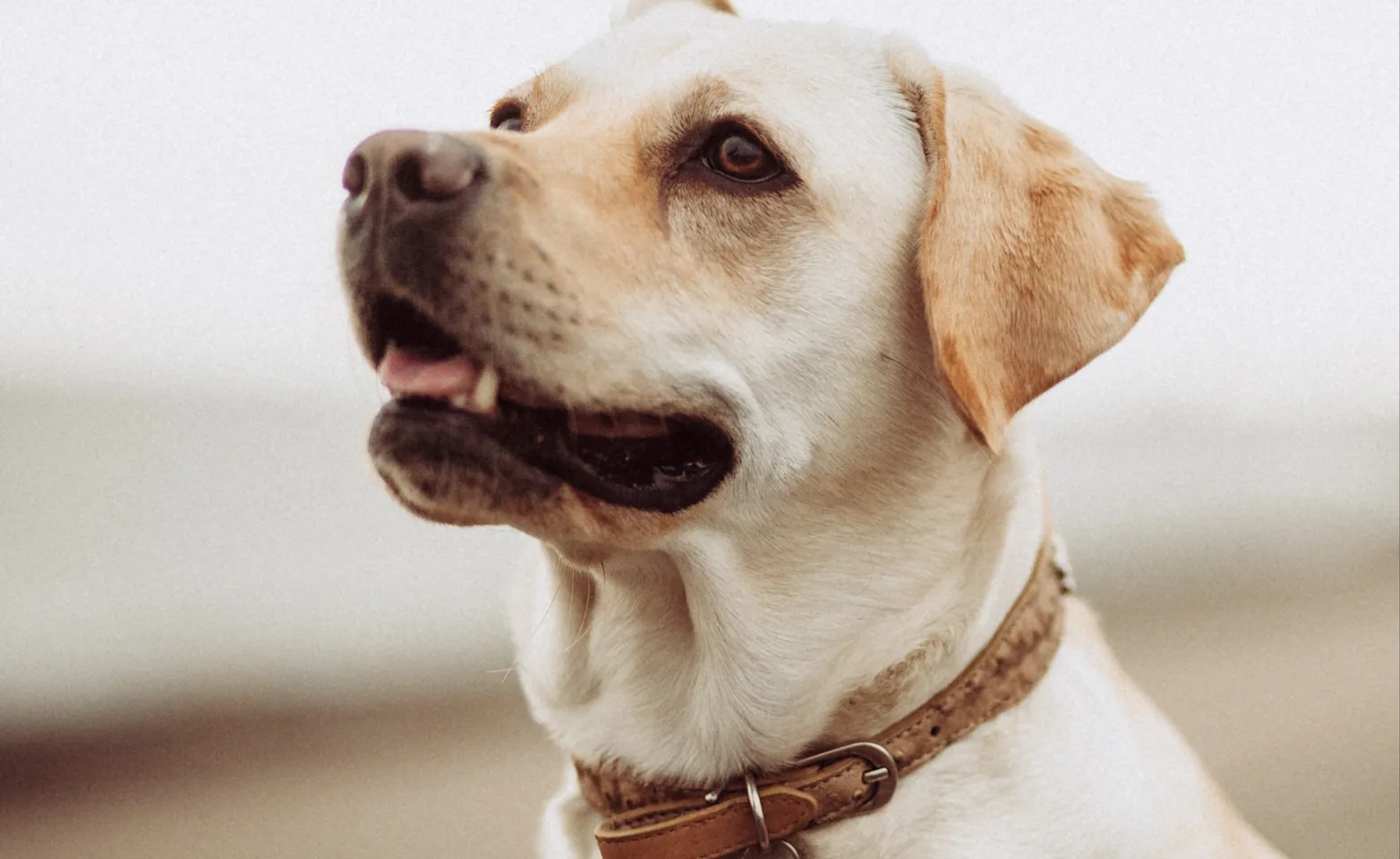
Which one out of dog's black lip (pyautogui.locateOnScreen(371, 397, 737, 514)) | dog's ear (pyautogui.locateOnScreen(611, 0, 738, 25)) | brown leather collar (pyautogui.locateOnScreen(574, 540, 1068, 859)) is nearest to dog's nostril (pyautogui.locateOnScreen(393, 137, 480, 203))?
dog's black lip (pyautogui.locateOnScreen(371, 397, 737, 514))

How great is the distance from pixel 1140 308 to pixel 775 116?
576 millimetres

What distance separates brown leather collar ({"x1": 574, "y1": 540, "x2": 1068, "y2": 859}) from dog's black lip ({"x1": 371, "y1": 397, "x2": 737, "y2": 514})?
0.40m

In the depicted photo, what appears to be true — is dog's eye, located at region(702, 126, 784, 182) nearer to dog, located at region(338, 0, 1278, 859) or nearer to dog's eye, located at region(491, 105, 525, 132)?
dog, located at region(338, 0, 1278, 859)

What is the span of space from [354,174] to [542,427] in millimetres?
370

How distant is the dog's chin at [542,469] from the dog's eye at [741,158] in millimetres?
377

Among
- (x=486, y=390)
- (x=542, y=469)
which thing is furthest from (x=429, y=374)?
(x=542, y=469)

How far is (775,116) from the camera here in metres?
1.49

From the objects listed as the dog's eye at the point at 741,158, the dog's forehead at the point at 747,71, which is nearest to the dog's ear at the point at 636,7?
the dog's forehead at the point at 747,71

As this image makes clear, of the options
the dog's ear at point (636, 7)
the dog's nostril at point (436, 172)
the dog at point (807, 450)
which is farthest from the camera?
the dog's ear at point (636, 7)

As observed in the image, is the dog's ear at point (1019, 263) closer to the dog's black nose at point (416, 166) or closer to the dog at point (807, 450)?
the dog at point (807, 450)

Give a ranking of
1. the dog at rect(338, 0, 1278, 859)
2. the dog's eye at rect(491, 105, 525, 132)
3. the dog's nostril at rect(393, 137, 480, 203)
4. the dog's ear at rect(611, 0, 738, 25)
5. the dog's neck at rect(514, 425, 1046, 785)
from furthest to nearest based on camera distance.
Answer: the dog's ear at rect(611, 0, 738, 25)
the dog's eye at rect(491, 105, 525, 132)
the dog's neck at rect(514, 425, 1046, 785)
the dog at rect(338, 0, 1278, 859)
the dog's nostril at rect(393, 137, 480, 203)

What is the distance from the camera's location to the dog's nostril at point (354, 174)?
1.19 metres

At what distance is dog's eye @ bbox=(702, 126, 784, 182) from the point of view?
1.49 meters

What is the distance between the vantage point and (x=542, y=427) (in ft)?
4.29
